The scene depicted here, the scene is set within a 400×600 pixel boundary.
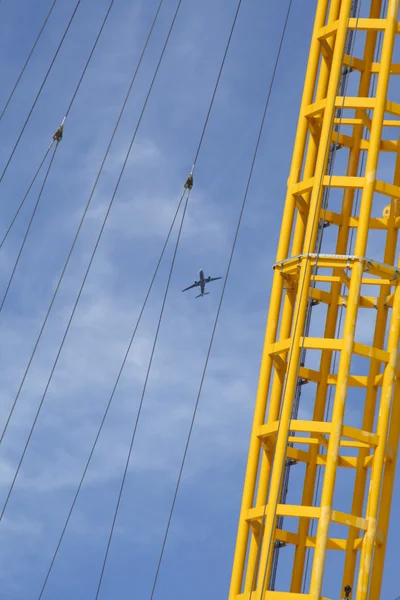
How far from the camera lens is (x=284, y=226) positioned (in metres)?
53.0

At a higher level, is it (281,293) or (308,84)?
(308,84)

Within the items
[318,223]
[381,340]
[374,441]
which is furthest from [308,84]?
[374,441]

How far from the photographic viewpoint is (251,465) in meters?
51.1

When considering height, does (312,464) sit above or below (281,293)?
below

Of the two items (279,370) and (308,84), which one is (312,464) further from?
(308,84)

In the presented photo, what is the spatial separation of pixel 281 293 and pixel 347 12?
987cm

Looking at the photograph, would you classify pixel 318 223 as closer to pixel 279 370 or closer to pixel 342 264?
pixel 342 264

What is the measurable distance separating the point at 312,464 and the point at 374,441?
3074 millimetres

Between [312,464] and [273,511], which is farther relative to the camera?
[312,464]

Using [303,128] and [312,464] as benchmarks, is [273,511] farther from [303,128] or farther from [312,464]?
[303,128]

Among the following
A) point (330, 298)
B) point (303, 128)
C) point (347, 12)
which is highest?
point (347, 12)

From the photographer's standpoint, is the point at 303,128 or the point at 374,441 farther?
the point at 303,128

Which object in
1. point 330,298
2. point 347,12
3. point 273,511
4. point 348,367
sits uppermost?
point 347,12

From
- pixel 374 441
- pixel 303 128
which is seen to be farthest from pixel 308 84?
pixel 374 441
